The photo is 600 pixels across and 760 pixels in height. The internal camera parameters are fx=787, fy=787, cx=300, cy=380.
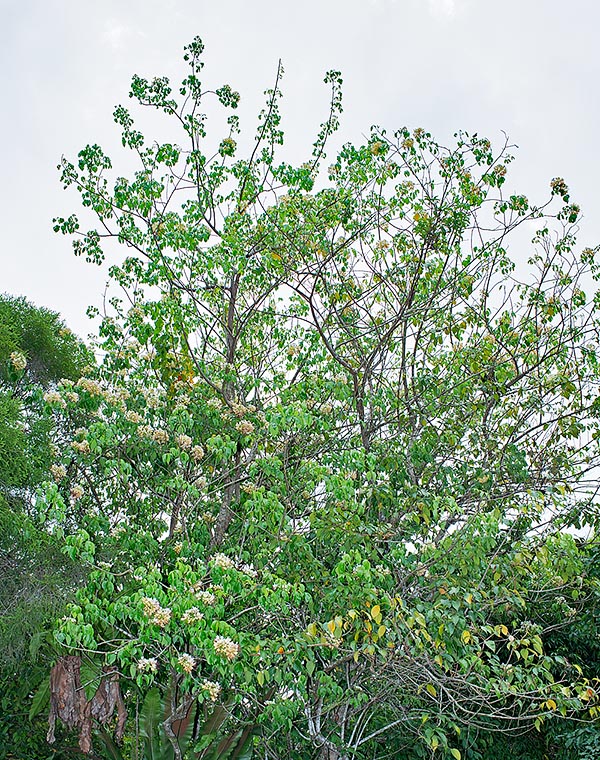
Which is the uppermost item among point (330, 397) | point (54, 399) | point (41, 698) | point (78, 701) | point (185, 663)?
point (330, 397)

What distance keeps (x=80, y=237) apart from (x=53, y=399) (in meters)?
1.52

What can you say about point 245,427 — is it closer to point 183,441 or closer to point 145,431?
point 183,441

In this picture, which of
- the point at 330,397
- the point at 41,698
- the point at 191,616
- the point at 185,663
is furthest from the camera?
the point at 41,698

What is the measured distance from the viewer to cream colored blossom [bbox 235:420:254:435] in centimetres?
500

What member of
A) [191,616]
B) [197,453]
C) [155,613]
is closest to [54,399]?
[197,453]

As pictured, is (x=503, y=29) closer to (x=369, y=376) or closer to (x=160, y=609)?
(x=369, y=376)

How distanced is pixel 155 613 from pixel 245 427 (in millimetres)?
1560

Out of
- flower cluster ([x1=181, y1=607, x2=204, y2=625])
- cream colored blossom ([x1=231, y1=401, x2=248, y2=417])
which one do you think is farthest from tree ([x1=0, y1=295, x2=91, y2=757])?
flower cluster ([x1=181, y1=607, x2=204, y2=625])

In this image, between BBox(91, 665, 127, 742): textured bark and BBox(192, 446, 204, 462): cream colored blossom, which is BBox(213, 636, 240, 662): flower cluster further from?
BBox(91, 665, 127, 742): textured bark

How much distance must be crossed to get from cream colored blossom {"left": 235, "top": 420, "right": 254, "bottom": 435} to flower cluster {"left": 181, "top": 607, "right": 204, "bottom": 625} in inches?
58.2

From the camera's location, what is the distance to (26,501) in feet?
19.3

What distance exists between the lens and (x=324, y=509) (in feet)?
16.1

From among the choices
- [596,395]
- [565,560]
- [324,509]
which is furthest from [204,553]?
[596,395]

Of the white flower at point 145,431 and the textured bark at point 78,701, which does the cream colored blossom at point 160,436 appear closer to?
the white flower at point 145,431
